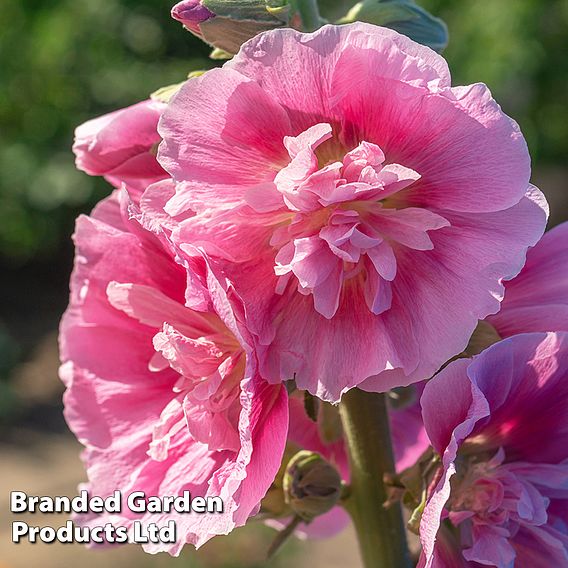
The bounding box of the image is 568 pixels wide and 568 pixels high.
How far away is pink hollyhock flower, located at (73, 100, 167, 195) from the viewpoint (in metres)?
0.75

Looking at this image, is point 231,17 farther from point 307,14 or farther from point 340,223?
point 340,223

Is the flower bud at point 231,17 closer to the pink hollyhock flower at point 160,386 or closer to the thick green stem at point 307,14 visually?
the thick green stem at point 307,14

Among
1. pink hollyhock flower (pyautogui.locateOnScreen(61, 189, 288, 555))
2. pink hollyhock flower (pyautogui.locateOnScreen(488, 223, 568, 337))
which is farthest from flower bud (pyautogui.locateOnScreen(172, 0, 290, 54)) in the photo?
pink hollyhock flower (pyautogui.locateOnScreen(488, 223, 568, 337))

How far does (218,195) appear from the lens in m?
0.63

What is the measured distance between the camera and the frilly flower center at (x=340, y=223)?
60 centimetres

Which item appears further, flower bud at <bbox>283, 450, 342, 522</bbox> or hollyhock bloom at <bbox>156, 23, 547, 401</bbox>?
flower bud at <bbox>283, 450, 342, 522</bbox>

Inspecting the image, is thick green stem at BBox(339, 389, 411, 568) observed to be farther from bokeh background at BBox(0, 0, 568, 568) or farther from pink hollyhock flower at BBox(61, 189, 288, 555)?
bokeh background at BBox(0, 0, 568, 568)

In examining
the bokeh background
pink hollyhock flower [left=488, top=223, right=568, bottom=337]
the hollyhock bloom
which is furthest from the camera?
the bokeh background

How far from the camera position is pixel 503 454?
72cm

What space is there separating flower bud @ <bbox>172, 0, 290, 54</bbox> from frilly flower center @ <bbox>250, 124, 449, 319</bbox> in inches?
5.2

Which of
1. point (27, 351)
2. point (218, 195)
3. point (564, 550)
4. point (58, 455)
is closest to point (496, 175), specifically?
point (218, 195)

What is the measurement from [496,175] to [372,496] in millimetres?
327

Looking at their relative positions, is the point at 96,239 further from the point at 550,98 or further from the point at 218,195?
the point at 550,98

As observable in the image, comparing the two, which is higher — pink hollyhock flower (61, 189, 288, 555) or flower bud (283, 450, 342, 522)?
pink hollyhock flower (61, 189, 288, 555)
